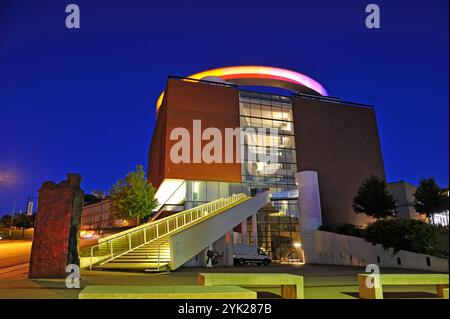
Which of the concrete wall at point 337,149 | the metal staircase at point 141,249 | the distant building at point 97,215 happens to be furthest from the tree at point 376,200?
the distant building at point 97,215

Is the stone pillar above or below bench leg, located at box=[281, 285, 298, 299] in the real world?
above

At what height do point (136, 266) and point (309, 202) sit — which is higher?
point (309, 202)

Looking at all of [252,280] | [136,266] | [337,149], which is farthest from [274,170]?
[252,280]

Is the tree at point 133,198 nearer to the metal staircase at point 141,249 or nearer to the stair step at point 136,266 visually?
the metal staircase at point 141,249

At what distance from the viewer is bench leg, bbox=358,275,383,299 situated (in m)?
5.69

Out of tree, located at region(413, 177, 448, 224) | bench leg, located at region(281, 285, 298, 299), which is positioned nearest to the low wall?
tree, located at region(413, 177, 448, 224)

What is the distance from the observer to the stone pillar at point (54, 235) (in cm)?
745

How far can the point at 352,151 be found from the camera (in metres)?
36.3

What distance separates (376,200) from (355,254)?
6.91 meters

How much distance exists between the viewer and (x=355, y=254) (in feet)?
70.6

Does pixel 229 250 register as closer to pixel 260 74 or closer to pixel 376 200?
pixel 376 200

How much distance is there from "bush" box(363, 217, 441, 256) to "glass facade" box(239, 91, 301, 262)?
531 inches

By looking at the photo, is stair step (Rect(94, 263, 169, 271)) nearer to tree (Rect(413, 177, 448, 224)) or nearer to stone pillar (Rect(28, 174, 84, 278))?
stone pillar (Rect(28, 174, 84, 278))

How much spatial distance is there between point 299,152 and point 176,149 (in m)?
13.9
